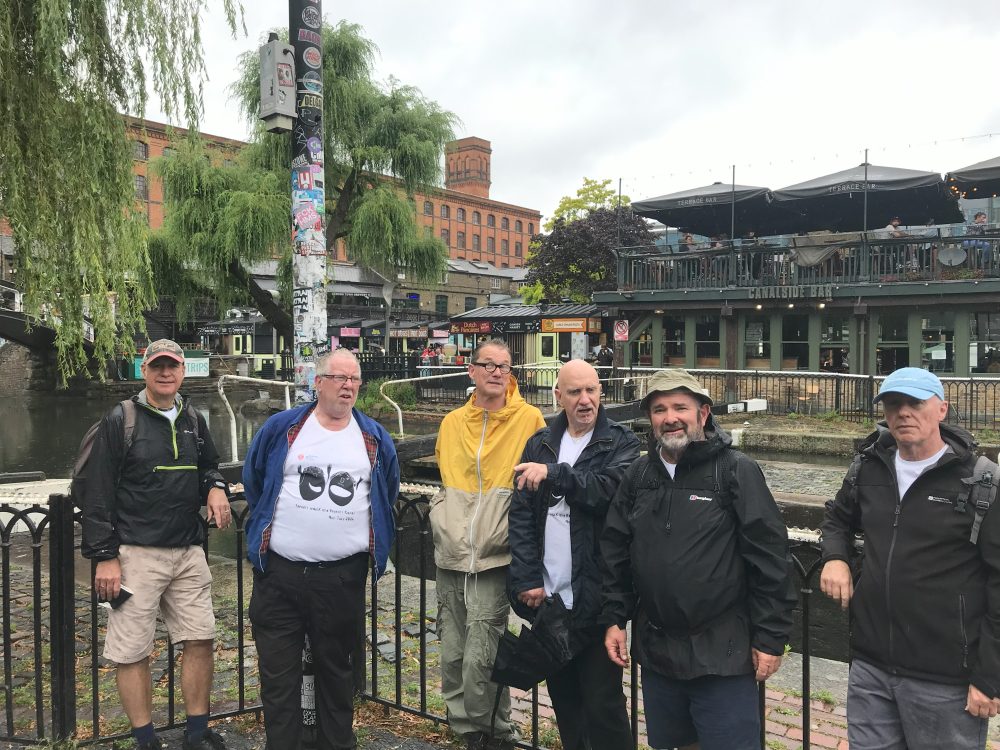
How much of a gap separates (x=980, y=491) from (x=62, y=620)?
3935 millimetres

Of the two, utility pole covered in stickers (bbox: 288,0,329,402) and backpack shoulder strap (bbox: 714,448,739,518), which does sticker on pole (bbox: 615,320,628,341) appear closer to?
utility pole covered in stickers (bbox: 288,0,329,402)

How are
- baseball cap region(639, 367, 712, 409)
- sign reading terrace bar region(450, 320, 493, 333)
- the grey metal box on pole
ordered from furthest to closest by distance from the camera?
Result: sign reading terrace bar region(450, 320, 493, 333), the grey metal box on pole, baseball cap region(639, 367, 712, 409)

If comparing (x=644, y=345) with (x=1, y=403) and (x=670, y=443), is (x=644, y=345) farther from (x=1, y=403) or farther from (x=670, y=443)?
(x=1, y=403)

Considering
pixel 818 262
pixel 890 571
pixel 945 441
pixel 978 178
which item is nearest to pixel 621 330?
pixel 818 262

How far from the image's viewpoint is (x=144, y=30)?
6.07m

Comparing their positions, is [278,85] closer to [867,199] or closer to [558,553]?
[558,553]

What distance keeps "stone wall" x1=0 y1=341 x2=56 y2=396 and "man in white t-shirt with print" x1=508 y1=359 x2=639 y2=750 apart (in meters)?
35.2

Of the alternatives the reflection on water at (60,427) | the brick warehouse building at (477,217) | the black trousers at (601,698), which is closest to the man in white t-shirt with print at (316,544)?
the black trousers at (601,698)

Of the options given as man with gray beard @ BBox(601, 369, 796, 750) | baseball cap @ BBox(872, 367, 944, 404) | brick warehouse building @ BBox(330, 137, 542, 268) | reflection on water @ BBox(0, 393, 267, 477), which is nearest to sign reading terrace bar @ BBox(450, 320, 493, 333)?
reflection on water @ BBox(0, 393, 267, 477)

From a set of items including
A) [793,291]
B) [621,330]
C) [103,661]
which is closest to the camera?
[103,661]

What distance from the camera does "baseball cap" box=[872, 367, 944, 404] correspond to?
8.09 feet

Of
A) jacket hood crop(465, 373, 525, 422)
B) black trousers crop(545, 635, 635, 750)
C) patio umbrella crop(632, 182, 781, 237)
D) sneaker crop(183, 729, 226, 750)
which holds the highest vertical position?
patio umbrella crop(632, 182, 781, 237)

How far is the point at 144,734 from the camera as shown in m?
3.43

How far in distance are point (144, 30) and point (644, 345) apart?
65.5ft
